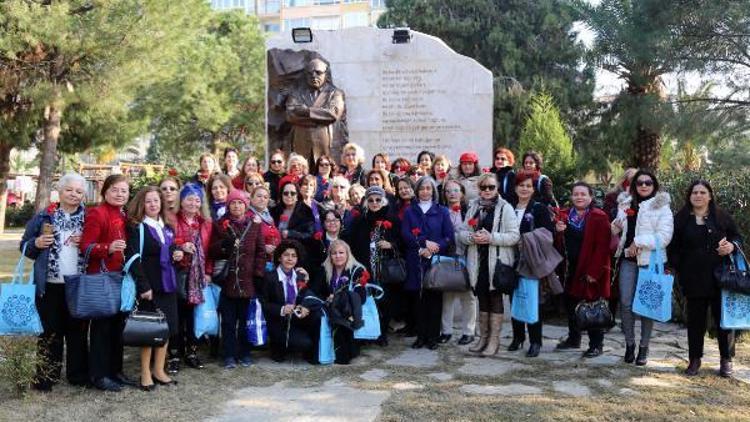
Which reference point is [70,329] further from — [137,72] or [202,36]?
[202,36]

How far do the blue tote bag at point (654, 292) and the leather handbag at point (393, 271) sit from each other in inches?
68.8

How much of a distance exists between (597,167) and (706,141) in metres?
11.7

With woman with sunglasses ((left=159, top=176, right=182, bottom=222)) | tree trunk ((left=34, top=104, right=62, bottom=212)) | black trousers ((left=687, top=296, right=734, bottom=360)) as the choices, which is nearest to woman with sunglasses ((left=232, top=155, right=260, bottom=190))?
woman with sunglasses ((left=159, top=176, right=182, bottom=222))

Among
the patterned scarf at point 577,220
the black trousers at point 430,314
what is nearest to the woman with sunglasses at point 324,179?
the black trousers at point 430,314

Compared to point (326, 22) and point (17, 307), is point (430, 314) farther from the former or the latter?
point (326, 22)

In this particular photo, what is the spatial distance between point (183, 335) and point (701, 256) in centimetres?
376

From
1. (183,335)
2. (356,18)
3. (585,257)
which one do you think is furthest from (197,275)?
(356,18)

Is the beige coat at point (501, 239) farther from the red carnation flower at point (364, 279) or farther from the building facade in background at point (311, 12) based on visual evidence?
the building facade in background at point (311, 12)

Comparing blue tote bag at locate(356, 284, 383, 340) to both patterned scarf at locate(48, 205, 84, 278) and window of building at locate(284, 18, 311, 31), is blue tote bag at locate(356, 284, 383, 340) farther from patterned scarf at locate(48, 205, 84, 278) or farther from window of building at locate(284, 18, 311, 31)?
window of building at locate(284, 18, 311, 31)

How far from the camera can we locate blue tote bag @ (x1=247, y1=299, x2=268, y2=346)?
500cm

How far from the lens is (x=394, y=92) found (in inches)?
352

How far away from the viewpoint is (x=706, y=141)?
332 inches

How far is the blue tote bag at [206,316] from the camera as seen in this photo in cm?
485

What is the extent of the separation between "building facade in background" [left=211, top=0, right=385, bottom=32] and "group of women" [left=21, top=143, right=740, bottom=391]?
36567 millimetres
